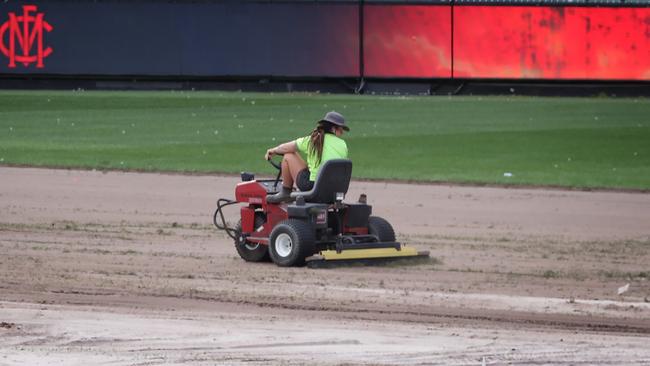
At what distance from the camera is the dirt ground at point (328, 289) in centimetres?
1114

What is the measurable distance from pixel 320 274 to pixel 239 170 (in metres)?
11.8

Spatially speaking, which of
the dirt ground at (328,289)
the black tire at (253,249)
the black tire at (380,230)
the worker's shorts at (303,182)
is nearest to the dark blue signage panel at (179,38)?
the dirt ground at (328,289)

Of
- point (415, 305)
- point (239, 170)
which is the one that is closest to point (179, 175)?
point (239, 170)

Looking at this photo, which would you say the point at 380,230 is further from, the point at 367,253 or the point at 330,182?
the point at 330,182

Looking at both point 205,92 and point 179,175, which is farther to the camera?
point 205,92

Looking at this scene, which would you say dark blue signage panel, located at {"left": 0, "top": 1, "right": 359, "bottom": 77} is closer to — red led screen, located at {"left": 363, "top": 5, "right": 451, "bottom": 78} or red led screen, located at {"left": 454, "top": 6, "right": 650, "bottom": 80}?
red led screen, located at {"left": 363, "top": 5, "right": 451, "bottom": 78}

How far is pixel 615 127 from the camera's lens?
3706 centimetres

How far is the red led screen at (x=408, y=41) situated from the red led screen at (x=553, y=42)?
0.54m

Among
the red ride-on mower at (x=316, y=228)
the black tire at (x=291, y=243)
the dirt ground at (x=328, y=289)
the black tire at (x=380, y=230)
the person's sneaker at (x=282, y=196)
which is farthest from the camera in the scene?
the black tire at (x=380, y=230)

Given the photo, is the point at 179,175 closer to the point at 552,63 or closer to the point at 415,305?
the point at 415,305

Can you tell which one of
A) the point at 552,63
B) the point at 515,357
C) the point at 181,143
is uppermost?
the point at 552,63

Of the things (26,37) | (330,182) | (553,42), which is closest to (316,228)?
(330,182)

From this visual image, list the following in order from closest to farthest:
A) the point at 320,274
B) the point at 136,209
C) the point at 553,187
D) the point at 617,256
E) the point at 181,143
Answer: the point at 320,274 → the point at 617,256 → the point at 136,209 → the point at 553,187 → the point at 181,143

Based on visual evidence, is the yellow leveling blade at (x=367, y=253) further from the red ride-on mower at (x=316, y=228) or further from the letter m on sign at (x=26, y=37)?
the letter m on sign at (x=26, y=37)
